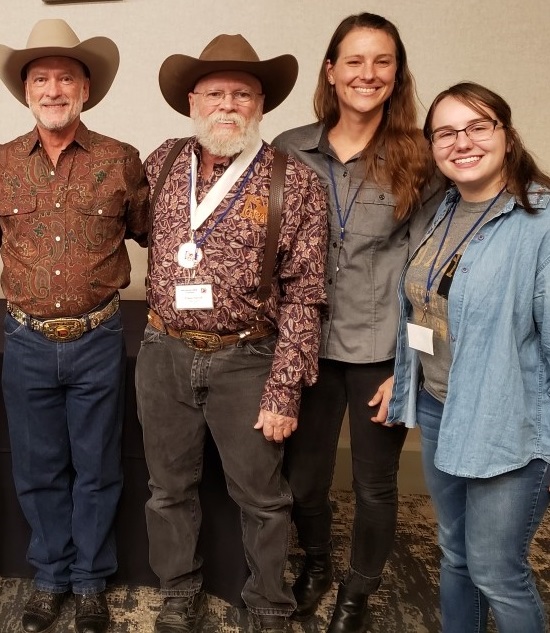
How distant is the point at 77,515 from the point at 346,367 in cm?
90

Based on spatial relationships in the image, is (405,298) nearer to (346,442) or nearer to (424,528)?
(424,528)

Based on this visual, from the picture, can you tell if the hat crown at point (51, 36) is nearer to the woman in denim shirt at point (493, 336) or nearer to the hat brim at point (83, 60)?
the hat brim at point (83, 60)

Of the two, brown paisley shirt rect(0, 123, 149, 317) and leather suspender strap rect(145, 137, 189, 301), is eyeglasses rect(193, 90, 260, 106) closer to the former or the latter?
leather suspender strap rect(145, 137, 189, 301)

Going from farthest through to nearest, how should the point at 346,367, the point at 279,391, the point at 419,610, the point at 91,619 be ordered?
1. the point at 419,610
2. the point at 91,619
3. the point at 346,367
4. the point at 279,391

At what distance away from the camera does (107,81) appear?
1869 millimetres

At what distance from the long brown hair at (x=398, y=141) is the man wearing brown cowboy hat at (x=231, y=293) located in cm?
16

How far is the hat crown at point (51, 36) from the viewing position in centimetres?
169

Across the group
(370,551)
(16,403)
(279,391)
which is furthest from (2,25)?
(370,551)

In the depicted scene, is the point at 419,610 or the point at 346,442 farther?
the point at 346,442

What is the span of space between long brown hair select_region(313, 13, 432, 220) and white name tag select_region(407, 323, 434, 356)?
32 cm

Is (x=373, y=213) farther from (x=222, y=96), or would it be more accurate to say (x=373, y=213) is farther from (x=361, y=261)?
(x=222, y=96)

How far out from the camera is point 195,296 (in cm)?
164

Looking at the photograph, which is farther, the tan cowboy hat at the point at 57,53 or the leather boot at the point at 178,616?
the leather boot at the point at 178,616

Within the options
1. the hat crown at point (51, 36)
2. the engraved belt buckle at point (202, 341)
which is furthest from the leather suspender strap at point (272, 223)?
the hat crown at point (51, 36)
